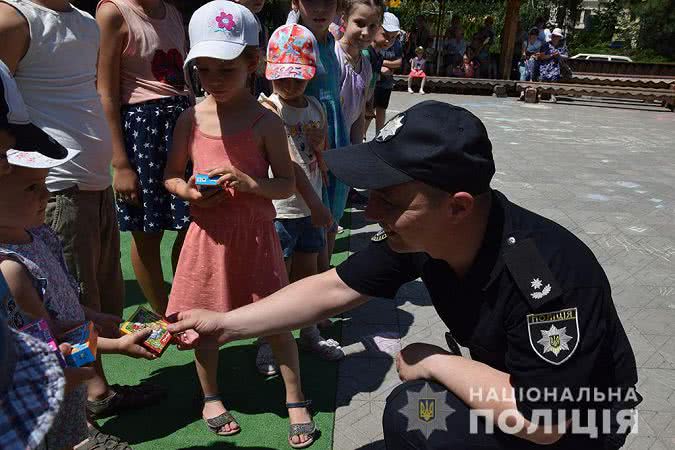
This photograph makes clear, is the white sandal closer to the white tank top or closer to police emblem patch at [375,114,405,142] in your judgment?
the white tank top

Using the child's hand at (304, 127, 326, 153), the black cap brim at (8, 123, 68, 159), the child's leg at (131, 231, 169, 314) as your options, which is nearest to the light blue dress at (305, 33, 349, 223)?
the child's hand at (304, 127, 326, 153)

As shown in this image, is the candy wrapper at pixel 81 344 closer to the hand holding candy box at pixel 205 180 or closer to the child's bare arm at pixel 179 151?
the hand holding candy box at pixel 205 180

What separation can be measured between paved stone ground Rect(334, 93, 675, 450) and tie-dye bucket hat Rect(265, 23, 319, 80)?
5.05 feet

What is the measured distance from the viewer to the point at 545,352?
1.65m

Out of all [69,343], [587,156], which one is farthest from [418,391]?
[587,156]

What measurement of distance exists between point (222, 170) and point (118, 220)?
0.94m

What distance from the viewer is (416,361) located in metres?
2.04

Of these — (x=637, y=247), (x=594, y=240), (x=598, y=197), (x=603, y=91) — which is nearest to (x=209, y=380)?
(x=594, y=240)

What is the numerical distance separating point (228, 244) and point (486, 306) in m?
1.19

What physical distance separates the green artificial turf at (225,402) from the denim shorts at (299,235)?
1.93 feet

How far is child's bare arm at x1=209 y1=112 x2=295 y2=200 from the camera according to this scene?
254cm

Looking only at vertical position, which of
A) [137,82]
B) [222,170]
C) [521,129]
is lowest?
[521,129]

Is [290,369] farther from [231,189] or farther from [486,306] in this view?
[486,306]

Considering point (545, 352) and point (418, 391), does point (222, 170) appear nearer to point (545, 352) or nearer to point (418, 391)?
point (418, 391)
